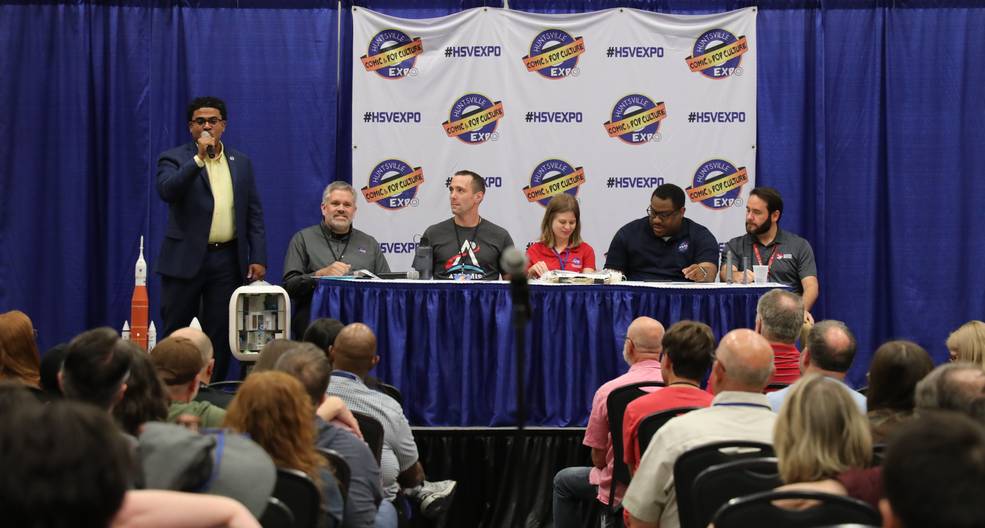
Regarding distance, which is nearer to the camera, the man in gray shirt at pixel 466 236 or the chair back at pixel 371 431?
the chair back at pixel 371 431

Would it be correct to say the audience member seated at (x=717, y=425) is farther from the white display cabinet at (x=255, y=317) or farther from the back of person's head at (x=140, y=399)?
the white display cabinet at (x=255, y=317)

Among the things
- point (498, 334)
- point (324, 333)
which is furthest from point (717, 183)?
point (324, 333)

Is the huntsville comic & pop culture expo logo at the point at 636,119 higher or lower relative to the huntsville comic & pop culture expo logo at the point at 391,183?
higher

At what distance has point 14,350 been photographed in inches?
168

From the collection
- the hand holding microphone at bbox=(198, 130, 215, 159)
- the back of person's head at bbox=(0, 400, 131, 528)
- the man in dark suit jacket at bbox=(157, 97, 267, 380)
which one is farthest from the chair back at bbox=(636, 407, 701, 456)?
the hand holding microphone at bbox=(198, 130, 215, 159)

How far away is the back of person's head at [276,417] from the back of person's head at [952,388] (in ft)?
5.43

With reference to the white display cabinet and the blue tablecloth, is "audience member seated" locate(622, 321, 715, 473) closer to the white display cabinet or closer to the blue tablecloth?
the blue tablecloth

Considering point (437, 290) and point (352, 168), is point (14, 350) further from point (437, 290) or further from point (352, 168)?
point (352, 168)

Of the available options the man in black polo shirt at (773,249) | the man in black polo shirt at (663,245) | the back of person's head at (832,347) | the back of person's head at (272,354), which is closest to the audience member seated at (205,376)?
the back of person's head at (272,354)

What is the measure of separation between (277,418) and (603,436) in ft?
6.58

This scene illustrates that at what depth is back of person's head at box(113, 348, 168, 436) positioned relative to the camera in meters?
2.99

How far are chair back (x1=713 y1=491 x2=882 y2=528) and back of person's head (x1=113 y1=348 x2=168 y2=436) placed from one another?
58.4 inches

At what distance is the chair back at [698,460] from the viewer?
10.3 ft

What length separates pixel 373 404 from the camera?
162 inches
